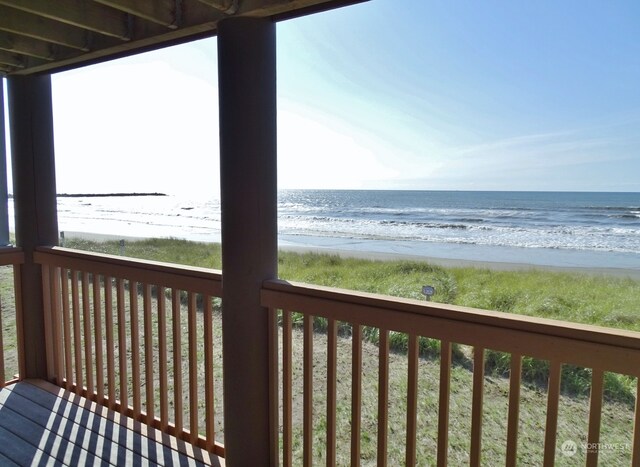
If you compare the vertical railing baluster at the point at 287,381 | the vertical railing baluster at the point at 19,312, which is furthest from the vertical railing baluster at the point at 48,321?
the vertical railing baluster at the point at 287,381

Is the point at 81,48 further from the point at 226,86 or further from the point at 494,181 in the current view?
the point at 494,181

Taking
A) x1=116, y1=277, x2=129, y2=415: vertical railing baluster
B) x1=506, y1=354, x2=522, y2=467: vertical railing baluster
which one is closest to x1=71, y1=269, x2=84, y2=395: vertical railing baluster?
x1=116, y1=277, x2=129, y2=415: vertical railing baluster

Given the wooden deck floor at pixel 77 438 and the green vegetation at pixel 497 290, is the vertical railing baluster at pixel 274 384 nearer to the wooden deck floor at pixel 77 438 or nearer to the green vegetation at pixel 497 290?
the wooden deck floor at pixel 77 438

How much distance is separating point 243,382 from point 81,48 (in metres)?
1.72

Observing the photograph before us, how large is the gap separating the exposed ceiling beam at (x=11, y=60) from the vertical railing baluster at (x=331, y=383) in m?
2.21

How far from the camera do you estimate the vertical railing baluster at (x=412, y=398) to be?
4.05 ft

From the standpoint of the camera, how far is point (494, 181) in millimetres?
25172

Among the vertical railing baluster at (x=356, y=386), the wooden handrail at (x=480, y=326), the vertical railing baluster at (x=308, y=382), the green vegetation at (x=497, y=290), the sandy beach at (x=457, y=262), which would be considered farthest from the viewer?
the sandy beach at (x=457, y=262)

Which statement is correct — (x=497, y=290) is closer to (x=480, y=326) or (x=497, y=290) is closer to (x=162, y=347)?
(x=162, y=347)

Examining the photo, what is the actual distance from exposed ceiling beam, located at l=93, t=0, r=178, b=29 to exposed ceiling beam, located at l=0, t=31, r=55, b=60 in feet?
2.57

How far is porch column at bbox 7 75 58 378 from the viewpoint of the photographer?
7.62 ft

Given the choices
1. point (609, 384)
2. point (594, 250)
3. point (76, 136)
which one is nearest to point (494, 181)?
point (594, 250)

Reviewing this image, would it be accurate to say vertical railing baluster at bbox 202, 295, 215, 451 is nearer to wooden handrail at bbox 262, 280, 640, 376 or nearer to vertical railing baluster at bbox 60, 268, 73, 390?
wooden handrail at bbox 262, 280, 640, 376

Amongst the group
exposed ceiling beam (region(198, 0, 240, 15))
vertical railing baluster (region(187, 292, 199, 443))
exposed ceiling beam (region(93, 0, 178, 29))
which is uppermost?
exposed ceiling beam (region(93, 0, 178, 29))
